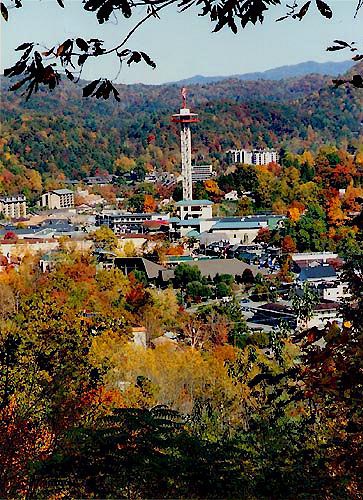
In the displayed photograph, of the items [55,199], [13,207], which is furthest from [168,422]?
[55,199]

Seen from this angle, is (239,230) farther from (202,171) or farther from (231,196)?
(202,171)

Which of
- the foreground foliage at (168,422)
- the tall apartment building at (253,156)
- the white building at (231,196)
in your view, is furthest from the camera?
the tall apartment building at (253,156)

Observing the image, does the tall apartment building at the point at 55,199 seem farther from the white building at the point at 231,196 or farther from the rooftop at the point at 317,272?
the rooftop at the point at 317,272

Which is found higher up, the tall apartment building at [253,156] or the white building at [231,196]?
the tall apartment building at [253,156]

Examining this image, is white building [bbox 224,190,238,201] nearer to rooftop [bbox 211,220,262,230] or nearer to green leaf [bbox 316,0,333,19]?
rooftop [bbox 211,220,262,230]

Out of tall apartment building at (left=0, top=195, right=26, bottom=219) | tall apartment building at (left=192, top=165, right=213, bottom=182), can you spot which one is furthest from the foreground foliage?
tall apartment building at (left=192, top=165, right=213, bottom=182)

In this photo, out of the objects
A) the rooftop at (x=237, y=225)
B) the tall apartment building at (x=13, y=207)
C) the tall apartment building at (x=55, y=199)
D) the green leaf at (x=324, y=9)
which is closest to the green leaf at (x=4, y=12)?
the green leaf at (x=324, y=9)

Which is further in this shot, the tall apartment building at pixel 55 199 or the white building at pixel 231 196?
the tall apartment building at pixel 55 199
